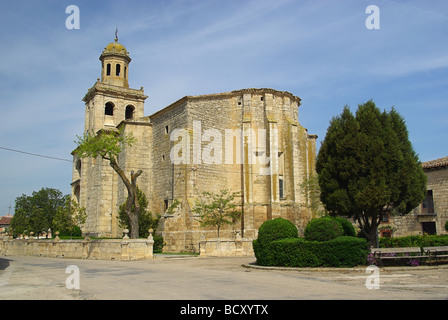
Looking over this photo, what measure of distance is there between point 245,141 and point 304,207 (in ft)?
23.1

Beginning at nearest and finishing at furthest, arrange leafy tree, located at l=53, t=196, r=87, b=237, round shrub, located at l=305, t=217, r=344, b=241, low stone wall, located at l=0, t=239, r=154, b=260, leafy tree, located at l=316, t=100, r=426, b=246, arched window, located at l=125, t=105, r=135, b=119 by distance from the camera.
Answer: round shrub, located at l=305, t=217, r=344, b=241 → leafy tree, located at l=316, t=100, r=426, b=246 → low stone wall, located at l=0, t=239, r=154, b=260 → leafy tree, located at l=53, t=196, r=87, b=237 → arched window, located at l=125, t=105, r=135, b=119

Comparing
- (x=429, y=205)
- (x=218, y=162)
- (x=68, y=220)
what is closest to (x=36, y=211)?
(x=68, y=220)

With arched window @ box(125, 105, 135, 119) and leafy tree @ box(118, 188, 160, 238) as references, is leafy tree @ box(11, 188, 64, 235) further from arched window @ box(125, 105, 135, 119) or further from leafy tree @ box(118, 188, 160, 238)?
leafy tree @ box(118, 188, 160, 238)

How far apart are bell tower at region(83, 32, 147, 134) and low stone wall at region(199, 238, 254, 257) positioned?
22292 millimetres

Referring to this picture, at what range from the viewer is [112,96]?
1615 inches

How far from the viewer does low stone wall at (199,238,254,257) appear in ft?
74.7

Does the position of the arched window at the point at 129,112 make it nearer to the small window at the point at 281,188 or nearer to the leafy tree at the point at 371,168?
the small window at the point at 281,188

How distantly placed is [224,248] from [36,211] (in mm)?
45741

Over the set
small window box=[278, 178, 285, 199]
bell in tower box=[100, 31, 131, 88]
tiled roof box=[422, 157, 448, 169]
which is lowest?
small window box=[278, 178, 285, 199]

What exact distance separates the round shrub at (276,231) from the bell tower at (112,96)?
94.5ft

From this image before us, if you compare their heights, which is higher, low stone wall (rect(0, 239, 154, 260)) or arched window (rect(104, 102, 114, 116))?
arched window (rect(104, 102, 114, 116))

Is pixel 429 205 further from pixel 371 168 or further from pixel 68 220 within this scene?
pixel 68 220

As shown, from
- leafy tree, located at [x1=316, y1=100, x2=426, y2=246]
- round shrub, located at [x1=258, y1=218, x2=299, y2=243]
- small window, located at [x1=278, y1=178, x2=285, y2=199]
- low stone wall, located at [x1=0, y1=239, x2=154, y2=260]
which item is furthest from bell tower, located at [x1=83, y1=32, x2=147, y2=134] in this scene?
leafy tree, located at [x1=316, y1=100, x2=426, y2=246]
